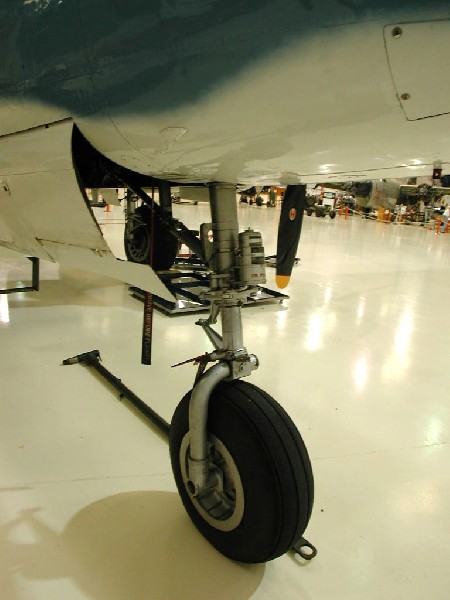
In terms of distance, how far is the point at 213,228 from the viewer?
1.54 metres

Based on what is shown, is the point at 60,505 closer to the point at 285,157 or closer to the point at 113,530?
the point at 113,530

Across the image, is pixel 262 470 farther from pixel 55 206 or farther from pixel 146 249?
pixel 146 249

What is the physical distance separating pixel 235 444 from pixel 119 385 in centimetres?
135

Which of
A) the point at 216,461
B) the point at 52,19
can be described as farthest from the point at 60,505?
the point at 52,19

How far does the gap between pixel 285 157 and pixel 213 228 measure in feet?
1.85

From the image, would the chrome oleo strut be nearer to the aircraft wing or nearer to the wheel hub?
the wheel hub

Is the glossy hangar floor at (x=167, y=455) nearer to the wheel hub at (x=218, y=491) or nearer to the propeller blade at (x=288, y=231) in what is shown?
the wheel hub at (x=218, y=491)

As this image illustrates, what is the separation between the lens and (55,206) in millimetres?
1291

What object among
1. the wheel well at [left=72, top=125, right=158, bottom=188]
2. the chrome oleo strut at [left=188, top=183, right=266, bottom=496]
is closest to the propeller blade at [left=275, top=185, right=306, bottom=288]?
the chrome oleo strut at [left=188, top=183, right=266, bottom=496]

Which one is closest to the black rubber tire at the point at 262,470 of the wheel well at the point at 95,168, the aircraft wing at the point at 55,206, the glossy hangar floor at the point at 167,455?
the glossy hangar floor at the point at 167,455

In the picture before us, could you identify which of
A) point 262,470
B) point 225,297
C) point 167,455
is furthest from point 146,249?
point 262,470

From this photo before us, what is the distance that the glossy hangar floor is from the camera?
143 cm

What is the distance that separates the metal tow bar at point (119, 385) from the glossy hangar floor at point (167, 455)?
60mm

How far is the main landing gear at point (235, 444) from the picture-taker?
4.43 ft
